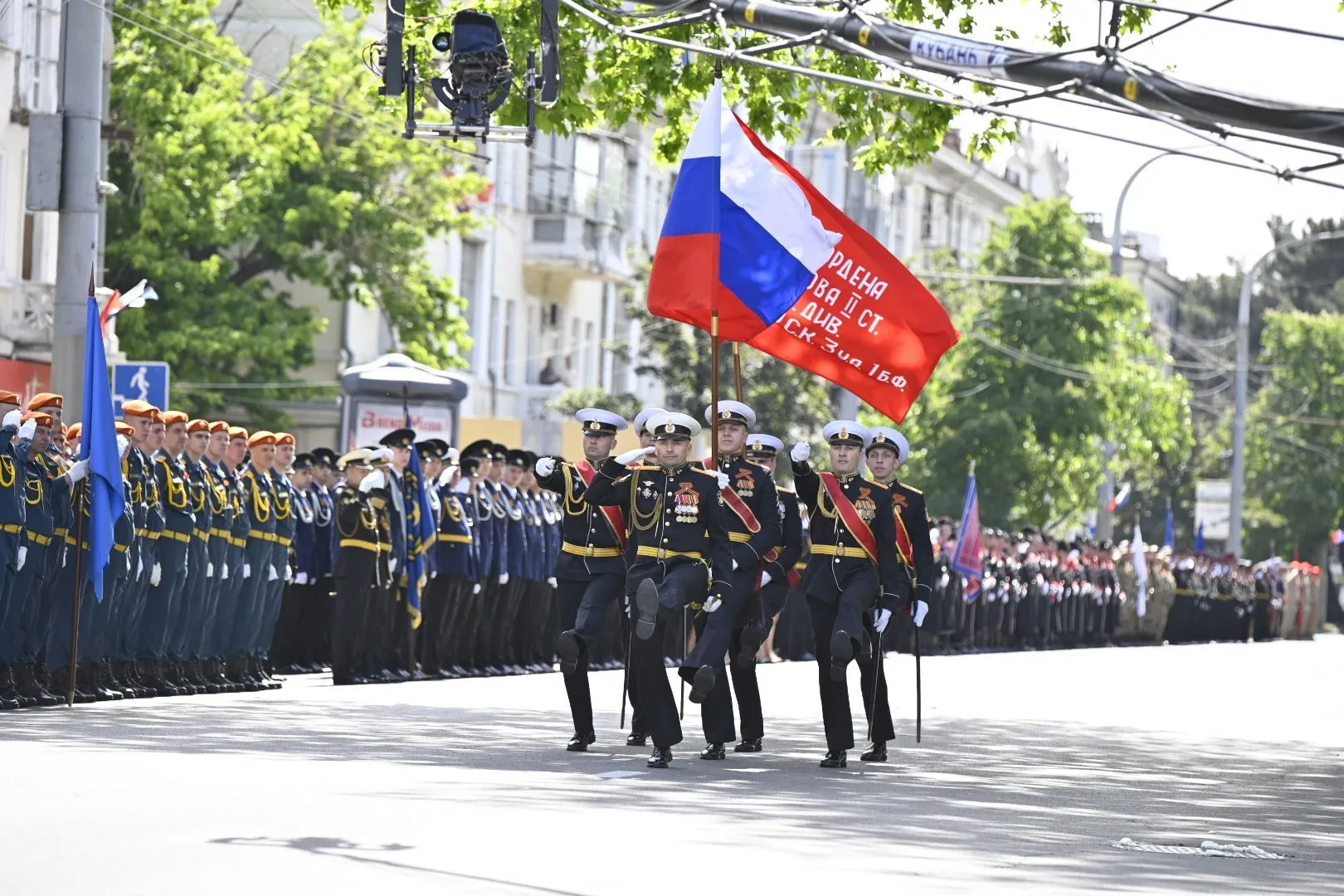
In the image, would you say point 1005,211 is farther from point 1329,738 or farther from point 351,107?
point 1329,738

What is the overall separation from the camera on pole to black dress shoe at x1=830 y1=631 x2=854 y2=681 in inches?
169

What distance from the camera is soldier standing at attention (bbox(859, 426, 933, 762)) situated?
15688 millimetres

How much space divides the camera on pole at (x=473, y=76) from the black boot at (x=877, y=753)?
454cm

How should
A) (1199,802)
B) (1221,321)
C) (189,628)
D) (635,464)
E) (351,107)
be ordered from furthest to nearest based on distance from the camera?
(1221,321)
(351,107)
(189,628)
(635,464)
(1199,802)

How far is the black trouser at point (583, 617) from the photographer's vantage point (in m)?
15.0

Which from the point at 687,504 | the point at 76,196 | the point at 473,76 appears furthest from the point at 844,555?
the point at 76,196

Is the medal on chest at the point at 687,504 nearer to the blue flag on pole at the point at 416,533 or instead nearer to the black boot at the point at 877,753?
the black boot at the point at 877,753

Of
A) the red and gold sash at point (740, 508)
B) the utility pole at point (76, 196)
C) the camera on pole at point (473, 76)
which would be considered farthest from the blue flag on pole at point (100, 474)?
the red and gold sash at point (740, 508)

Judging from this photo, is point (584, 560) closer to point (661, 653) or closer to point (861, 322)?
point (661, 653)

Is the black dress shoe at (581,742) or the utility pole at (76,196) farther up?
the utility pole at (76,196)

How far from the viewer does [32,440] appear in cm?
1702

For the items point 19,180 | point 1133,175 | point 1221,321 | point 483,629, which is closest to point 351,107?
point 19,180

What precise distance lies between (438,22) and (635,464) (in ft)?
23.4

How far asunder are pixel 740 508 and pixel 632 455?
2.59 ft
